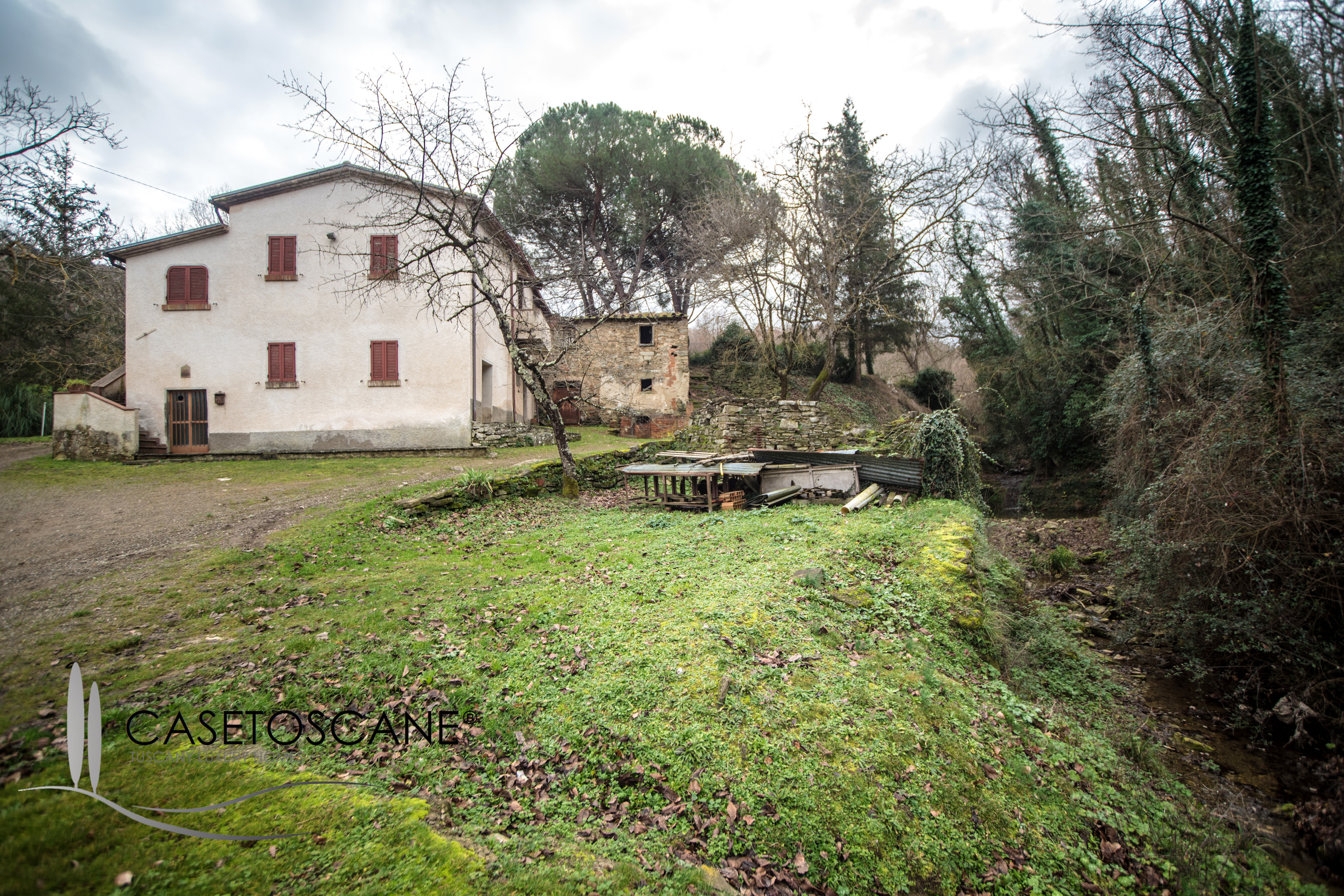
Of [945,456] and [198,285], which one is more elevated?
[198,285]

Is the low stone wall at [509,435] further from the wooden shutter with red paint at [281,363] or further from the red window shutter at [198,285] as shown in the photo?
the red window shutter at [198,285]

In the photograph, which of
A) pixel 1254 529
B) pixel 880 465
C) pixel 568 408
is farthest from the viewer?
pixel 568 408

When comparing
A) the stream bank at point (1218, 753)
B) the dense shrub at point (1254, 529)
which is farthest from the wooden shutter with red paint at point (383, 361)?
the dense shrub at point (1254, 529)

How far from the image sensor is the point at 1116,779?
12.9 feet

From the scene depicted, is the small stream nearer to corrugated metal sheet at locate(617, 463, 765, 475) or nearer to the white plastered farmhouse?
corrugated metal sheet at locate(617, 463, 765, 475)

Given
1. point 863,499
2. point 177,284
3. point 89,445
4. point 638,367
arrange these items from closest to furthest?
point 863,499, point 89,445, point 177,284, point 638,367

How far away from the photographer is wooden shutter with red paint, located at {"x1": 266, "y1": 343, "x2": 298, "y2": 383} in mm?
15008

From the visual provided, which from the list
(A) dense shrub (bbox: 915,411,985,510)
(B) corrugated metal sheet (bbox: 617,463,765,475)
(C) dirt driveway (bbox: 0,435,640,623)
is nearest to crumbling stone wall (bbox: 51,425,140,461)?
(C) dirt driveway (bbox: 0,435,640,623)

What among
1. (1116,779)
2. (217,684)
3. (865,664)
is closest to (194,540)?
(217,684)

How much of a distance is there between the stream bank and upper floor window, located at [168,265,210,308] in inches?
822

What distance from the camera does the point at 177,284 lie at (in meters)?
14.8

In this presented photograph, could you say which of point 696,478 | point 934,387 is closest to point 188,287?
point 696,478

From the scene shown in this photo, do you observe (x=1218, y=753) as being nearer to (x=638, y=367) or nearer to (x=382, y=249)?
(x=382, y=249)

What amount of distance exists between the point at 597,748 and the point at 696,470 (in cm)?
739
